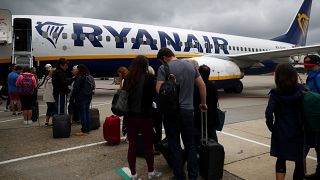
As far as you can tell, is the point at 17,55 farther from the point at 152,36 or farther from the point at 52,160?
the point at 52,160

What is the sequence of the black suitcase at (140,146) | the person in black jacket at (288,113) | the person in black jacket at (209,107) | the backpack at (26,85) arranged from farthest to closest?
the backpack at (26,85), the black suitcase at (140,146), the person in black jacket at (209,107), the person in black jacket at (288,113)

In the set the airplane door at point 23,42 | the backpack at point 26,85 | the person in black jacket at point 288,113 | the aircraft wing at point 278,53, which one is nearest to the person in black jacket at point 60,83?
the backpack at point 26,85

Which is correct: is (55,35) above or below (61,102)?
above

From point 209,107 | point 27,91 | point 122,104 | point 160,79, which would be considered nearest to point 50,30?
point 27,91

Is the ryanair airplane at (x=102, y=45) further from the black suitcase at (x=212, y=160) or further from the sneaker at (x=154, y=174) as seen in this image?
the black suitcase at (x=212, y=160)

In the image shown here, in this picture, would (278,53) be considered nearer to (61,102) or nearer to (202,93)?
(61,102)

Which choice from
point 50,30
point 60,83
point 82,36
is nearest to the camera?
point 60,83

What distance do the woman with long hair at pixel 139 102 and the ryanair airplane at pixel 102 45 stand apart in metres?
8.47

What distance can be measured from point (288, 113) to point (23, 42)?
12.2 metres

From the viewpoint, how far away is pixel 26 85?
748cm

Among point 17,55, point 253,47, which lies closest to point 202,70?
point 17,55

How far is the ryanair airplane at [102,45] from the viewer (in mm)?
11609

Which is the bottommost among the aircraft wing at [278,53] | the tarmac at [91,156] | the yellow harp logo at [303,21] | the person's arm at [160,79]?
the tarmac at [91,156]

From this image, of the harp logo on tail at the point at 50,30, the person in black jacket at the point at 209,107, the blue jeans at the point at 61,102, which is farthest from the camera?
the harp logo on tail at the point at 50,30
